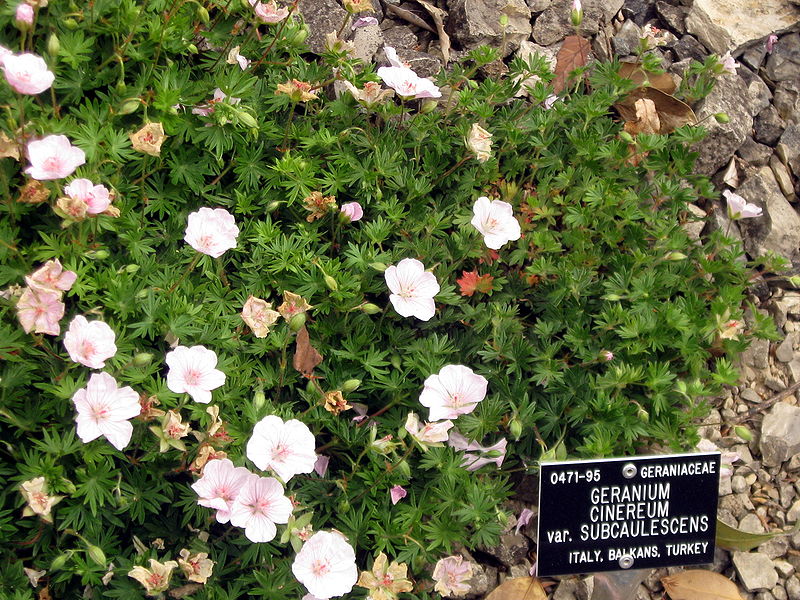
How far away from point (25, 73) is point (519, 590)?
84.5 inches

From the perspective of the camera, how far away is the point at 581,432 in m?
2.70

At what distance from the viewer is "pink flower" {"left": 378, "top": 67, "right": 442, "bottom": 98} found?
281cm

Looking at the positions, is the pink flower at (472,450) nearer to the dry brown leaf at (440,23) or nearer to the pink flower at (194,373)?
the pink flower at (194,373)

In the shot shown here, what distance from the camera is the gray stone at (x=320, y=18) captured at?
3.28m

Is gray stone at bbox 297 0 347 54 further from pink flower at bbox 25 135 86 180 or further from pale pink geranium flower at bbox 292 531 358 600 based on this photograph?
pale pink geranium flower at bbox 292 531 358 600

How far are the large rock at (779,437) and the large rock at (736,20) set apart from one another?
1.66m

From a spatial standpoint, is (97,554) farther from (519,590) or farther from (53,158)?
(519,590)

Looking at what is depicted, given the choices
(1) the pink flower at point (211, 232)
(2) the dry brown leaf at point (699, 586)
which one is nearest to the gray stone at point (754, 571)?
(2) the dry brown leaf at point (699, 586)

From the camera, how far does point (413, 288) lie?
2639 mm

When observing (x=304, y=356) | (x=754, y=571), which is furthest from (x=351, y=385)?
(x=754, y=571)

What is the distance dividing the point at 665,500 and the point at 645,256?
0.87 m

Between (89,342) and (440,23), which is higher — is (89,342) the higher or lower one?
the lower one

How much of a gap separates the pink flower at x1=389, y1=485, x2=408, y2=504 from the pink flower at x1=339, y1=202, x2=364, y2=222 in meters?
0.91

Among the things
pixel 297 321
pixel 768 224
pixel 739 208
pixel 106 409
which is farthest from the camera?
pixel 768 224
